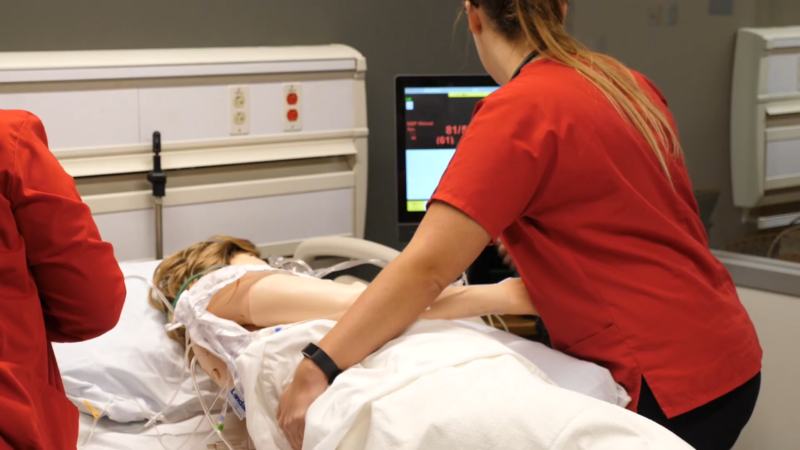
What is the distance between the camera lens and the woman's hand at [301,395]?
126cm

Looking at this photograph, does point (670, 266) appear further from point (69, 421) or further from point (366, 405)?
point (69, 421)

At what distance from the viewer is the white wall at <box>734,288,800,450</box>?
7.31ft

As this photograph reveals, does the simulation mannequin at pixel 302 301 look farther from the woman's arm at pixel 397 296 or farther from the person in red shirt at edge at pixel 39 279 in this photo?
the person in red shirt at edge at pixel 39 279

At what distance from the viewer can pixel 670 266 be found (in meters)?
1.31

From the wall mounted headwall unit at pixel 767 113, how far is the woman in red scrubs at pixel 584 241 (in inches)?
45.5

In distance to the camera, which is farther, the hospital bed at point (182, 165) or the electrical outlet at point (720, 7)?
the electrical outlet at point (720, 7)

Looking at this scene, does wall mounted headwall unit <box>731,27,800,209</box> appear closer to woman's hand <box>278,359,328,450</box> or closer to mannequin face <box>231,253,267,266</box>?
mannequin face <box>231,253,267,266</box>

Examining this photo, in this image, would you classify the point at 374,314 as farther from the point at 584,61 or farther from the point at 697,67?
the point at 697,67

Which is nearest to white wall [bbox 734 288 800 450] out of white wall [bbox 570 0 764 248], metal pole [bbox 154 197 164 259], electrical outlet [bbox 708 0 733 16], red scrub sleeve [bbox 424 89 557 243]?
white wall [bbox 570 0 764 248]

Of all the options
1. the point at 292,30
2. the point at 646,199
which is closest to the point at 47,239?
the point at 646,199

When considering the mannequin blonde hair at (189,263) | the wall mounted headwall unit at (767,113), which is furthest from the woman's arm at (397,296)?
the wall mounted headwall unit at (767,113)

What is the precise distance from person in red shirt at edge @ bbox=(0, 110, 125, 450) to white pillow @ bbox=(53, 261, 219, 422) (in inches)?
28.0

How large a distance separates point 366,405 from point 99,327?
397 mm

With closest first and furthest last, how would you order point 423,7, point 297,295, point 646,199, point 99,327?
point 99,327
point 646,199
point 297,295
point 423,7
